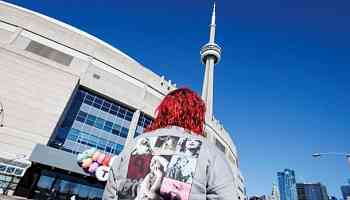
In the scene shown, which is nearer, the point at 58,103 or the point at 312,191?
the point at 58,103

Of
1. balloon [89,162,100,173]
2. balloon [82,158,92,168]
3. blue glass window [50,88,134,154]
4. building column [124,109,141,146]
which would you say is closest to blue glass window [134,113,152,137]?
building column [124,109,141,146]

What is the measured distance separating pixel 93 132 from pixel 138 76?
40.2 feet

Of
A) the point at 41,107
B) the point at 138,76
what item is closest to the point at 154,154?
the point at 41,107

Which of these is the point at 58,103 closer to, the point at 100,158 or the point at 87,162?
the point at 87,162

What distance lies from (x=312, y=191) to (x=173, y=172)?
617 feet

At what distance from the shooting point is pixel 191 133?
178 centimetres

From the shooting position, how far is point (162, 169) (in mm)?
1551

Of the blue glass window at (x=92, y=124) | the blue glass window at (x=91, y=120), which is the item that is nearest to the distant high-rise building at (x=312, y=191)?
the blue glass window at (x=92, y=124)

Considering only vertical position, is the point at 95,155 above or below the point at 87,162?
above

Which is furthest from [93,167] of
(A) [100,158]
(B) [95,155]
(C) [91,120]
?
(C) [91,120]

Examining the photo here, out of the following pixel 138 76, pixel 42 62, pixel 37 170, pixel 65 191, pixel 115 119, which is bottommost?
pixel 65 191

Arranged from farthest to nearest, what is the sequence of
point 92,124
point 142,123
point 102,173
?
point 142,123 → point 92,124 → point 102,173

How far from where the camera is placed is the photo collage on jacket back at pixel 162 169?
1466 millimetres

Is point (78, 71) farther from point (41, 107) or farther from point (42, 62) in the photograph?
point (41, 107)
